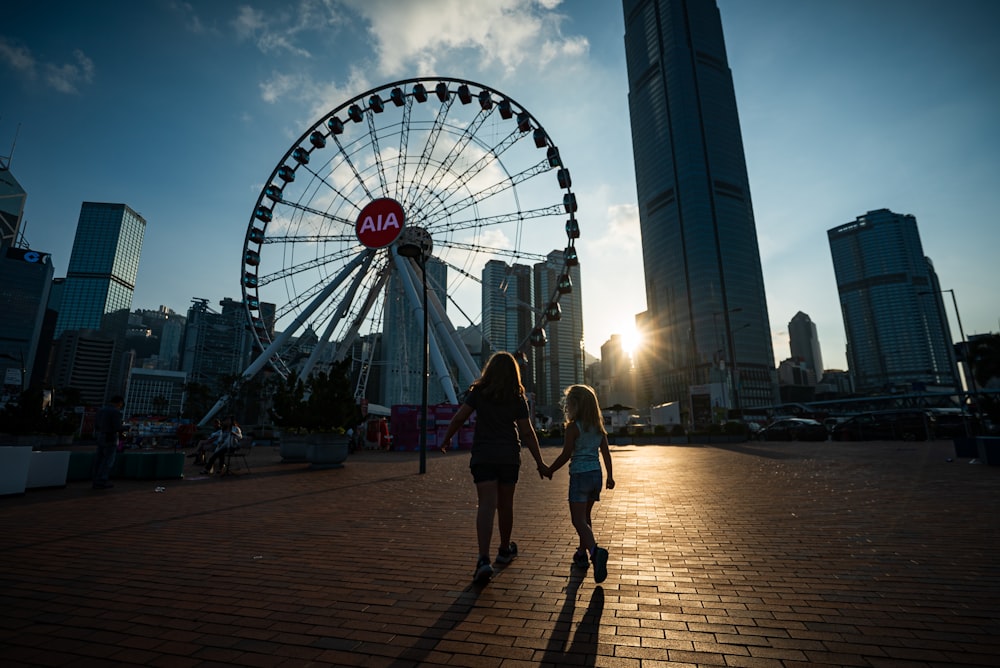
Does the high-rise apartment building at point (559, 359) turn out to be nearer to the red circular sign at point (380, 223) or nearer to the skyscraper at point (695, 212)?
the skyscraper at point (695, 212)

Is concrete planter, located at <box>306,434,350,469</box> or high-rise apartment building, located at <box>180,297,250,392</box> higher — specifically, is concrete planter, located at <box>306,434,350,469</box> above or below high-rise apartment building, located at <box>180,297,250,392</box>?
below

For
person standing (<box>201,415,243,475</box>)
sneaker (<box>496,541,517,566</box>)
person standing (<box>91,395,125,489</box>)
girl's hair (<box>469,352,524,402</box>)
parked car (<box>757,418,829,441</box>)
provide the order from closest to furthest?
1. girl's hair (<box>469,352,524,402</box>)
2. sneaker (<box>496,541,517,566</box>)
3. person standing (<box>91,395,125,489</box>)
4. person standing (<box>201,415,243,475</box>)
5. parked car (<box>757,418,829,441</box>)

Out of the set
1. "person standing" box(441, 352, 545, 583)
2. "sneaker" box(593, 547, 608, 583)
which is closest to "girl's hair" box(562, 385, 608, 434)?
"person standing" box(441, 352, 545, 583)

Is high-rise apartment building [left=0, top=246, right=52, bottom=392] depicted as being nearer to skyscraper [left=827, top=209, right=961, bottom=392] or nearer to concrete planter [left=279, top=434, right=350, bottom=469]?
concrete planter [left=279, top=434, right=350, bottom=469]

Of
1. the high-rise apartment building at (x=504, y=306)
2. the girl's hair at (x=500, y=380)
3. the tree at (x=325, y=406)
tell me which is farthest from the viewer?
the high-rise apartment building at (x=504, y=306)

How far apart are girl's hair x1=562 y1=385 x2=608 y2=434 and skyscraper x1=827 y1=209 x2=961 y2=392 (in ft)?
519

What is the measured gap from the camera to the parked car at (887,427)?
24828 millimetres

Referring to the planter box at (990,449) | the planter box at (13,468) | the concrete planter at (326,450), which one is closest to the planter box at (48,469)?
the planter box at (13,468)

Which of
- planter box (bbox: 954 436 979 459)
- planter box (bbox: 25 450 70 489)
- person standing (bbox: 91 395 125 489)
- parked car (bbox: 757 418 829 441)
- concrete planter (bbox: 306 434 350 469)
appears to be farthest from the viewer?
parked car (bbox: 757 418 829 441)

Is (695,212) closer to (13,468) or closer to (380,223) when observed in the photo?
(380,223)

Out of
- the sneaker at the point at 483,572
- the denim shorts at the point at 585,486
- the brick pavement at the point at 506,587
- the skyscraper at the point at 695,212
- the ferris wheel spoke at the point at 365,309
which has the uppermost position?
the skyscraper at the point at 695,212

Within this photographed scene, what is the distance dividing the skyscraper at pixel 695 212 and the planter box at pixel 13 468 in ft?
352

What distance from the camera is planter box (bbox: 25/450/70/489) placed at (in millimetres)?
9094

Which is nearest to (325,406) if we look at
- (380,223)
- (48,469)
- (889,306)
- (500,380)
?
(48,469)
